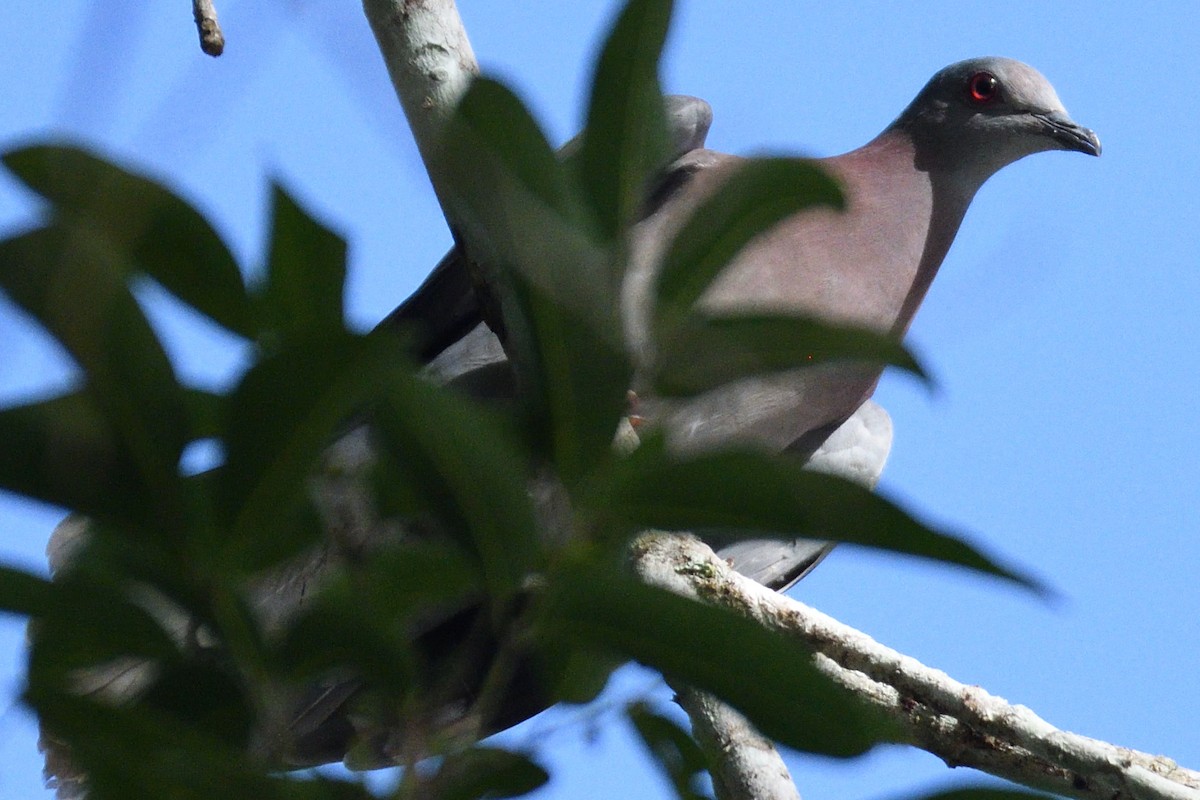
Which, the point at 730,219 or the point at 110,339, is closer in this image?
the point at 110,339

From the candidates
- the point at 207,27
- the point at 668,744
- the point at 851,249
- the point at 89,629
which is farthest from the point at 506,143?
the point at 851,249

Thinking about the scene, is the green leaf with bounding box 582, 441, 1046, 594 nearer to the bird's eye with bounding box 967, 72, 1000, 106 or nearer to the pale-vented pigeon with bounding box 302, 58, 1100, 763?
the pale-vented pigeon with bounding box 302, 58, 1100, 763

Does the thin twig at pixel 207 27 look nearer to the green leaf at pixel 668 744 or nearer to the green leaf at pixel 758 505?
the green leaf at pixel 668 744

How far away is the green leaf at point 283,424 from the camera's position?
2.22 ft

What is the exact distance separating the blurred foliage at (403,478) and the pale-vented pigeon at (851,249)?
1918mm

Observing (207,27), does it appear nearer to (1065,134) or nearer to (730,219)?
(730,219)

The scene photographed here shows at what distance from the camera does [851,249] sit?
346 cm

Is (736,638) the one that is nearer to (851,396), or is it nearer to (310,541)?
(310,541)

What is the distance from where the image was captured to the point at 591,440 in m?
0.79

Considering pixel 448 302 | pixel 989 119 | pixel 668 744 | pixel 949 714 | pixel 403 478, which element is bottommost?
pixel 949 714

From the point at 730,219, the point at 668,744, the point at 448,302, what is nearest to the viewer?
the point at 730,219

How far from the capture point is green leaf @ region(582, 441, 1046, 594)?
27.2 inches

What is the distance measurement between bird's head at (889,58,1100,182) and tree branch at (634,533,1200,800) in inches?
68.5

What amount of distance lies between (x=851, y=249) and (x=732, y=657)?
2.83 meters
